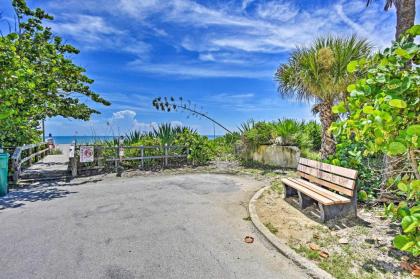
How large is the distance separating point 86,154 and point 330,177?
7.93m

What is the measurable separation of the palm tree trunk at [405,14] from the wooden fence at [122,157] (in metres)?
8.50

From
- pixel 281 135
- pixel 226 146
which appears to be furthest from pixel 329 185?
pixel 226 146

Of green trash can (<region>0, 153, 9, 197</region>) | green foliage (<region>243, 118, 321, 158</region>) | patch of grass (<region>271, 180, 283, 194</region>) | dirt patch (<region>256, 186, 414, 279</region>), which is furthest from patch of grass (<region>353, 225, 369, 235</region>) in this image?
green trash can (<region>0, 153, 9, 197</region>)

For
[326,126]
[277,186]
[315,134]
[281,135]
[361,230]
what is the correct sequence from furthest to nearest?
[315,134]
[281,135]
[326,126]
[277,186]
[361,230]

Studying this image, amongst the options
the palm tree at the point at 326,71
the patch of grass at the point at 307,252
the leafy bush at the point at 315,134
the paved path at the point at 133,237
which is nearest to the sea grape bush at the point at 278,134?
the leafy bush at the point at 315,134

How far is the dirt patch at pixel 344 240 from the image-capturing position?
110 inches

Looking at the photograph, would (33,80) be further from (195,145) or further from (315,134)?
(315,134)

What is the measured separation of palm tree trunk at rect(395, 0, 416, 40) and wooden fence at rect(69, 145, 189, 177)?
8503 millimetres

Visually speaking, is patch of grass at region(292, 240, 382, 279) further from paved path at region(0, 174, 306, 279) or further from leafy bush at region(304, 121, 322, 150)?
leafy bush at region(304, 121, 322, 150)

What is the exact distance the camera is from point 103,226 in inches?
164

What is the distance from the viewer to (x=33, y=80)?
7.34 meters

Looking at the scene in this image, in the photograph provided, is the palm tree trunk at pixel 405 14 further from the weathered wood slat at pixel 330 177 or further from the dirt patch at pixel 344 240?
the dirt patch at pixel 344 240

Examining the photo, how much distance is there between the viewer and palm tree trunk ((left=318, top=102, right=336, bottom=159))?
7.45 meters

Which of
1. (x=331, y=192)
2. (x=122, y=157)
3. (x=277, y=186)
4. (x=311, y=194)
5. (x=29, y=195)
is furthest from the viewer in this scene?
(x=122, y=157)
